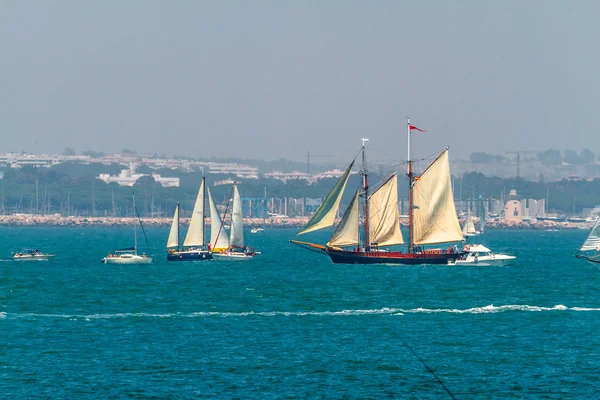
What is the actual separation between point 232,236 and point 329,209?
20.7 metres

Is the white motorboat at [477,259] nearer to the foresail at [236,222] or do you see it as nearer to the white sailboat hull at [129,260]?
the foresail at [236,222]

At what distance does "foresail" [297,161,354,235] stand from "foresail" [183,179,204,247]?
632 inches

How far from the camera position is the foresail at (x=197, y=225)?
14075 centimetres

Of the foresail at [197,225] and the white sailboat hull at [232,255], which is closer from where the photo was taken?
the foresail at [197,225]

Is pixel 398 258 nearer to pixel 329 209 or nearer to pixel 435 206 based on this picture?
pixel 435 206

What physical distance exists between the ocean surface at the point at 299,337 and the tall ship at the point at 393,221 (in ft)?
58.1

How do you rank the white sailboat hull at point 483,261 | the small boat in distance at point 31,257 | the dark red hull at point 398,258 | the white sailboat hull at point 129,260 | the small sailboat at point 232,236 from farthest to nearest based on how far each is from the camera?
the small boat in distance at point 31,257
the small sailboat at point 232,236
the white sailboat hull at point 129,260
the white sailboat hull at point 483,261
the dark red hull at point 398,258

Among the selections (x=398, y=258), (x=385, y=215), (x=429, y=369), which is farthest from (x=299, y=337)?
(x=398, y=258)

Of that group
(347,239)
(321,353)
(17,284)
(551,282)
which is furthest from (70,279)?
(321,353)

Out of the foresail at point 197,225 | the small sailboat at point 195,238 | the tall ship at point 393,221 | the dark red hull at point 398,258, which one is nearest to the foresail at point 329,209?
the tall ship at point 393,221

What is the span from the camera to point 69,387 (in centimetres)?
5075

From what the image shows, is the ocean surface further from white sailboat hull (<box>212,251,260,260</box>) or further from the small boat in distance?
the small boat in distance

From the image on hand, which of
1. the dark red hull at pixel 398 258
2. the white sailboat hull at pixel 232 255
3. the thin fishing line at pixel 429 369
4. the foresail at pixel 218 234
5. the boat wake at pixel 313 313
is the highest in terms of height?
the foresail at pixel 218 234

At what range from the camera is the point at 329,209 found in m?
130
